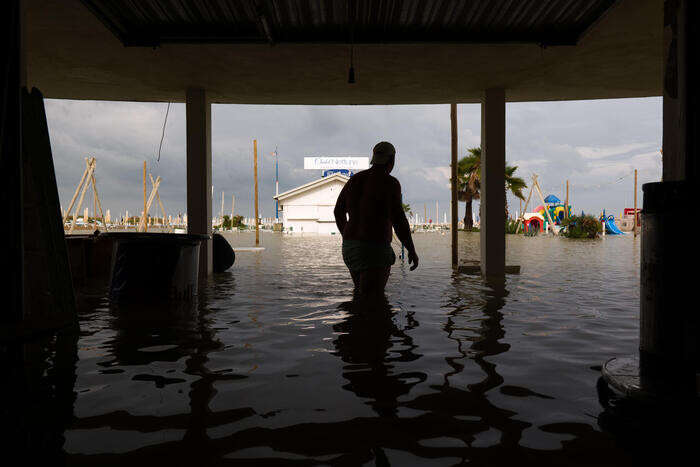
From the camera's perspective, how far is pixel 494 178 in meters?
9.50

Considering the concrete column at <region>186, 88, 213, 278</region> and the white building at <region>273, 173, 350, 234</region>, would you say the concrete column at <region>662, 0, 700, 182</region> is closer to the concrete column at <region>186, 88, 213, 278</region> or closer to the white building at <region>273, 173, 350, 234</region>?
the concrete column at <region>186, 88, 213, 278</region>

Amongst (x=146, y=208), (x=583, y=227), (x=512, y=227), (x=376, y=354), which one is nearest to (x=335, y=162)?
(x=512, y=227)

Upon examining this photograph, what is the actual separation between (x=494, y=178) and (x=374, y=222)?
597cm

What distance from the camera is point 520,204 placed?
139ft

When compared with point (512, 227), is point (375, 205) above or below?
above

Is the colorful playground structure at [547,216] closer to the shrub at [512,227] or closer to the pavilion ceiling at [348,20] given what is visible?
the shrub at [512,227]

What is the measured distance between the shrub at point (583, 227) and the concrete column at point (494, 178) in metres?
25.7

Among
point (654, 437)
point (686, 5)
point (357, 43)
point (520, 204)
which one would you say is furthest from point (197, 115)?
point (520, 204)

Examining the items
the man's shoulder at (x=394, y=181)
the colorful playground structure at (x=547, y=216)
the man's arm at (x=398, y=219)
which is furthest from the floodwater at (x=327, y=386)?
the colorful playground structure at (x=547, y=216)

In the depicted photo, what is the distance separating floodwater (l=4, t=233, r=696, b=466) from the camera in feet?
6.72

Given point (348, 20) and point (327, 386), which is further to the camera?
point (348, 20)

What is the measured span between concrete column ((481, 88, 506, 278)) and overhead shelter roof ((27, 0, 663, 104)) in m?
0.46

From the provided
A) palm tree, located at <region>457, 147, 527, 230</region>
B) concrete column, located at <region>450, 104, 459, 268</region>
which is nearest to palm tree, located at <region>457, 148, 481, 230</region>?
palm tree, located at <region>457, 147, 527, 230</region>

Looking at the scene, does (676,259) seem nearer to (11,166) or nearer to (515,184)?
(11,166)
